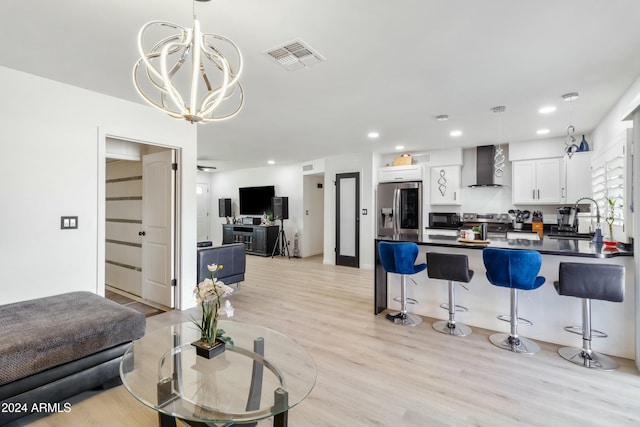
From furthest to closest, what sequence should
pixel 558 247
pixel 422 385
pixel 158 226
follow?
pixel 158 226, pixel 558 247, pixel 422 385

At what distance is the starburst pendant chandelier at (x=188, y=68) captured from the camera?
1.56m

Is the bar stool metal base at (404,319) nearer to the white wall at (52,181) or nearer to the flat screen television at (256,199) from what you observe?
the white wall at (52,181)

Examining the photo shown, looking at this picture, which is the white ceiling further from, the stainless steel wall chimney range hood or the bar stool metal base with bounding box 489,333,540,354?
the bar stool metal base with bounding box 489,333,540,354

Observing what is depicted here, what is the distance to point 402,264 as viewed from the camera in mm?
3395

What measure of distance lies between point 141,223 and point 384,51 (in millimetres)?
4043

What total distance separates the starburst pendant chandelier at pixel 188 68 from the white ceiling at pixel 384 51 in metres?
0.13

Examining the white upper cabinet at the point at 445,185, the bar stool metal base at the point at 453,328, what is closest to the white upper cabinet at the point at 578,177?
the white upper cabinet at the point at 445,185

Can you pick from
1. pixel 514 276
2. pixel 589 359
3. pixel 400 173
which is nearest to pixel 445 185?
pixel 400 173

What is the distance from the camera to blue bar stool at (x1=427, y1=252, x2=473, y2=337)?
3.12m

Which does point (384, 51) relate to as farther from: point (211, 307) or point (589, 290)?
point (589, 290)

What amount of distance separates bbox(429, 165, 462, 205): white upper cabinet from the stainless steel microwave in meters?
0.26

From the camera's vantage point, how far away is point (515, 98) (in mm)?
3389

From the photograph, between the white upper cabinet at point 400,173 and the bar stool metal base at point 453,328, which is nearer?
the bar stool metal base at point 453,328

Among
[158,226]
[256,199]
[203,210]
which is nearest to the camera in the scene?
[158,226]
